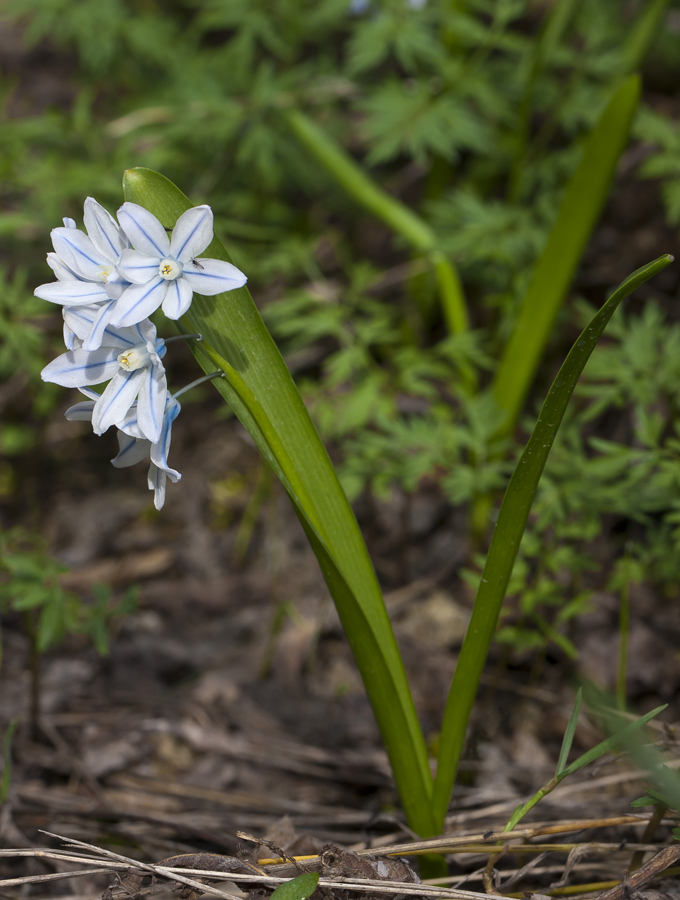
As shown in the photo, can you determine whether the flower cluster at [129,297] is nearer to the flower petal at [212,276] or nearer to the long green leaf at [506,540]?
the flower petal at [212,276]

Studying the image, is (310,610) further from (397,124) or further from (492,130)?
(492,130)

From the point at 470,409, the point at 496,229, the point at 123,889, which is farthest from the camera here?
the point at 496,229

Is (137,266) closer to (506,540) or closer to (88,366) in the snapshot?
(88,366)

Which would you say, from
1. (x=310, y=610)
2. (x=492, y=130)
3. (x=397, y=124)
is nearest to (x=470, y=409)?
(x=310, y=610)

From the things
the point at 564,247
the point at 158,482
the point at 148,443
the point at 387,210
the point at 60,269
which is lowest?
the point at 158,482

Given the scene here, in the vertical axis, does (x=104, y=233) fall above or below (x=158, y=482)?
above

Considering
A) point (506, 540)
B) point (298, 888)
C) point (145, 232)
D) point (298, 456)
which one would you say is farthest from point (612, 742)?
point (145, 232)
